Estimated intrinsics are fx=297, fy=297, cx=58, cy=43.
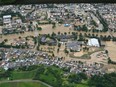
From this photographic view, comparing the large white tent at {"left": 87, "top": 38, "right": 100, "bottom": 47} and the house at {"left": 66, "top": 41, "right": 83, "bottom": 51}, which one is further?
the large white tent at {"left": 87, "top": 38, "right": 100, "bottom": 47}

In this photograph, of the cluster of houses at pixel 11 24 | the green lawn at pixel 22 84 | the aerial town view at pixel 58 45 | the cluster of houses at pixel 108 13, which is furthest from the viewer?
the cluster of houses at pixel 108 13

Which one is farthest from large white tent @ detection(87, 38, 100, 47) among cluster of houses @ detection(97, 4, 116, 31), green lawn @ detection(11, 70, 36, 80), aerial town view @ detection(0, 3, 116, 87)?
green lawn @ detection(11, 70, 36, 80)

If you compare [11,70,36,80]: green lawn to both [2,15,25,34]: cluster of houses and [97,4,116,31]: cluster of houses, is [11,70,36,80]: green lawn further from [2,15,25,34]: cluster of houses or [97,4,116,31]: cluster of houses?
[97,4,116,31]: cluster of houses

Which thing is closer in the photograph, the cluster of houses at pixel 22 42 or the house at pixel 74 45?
the house at pixel 74 45

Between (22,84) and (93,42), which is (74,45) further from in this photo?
(22,84)

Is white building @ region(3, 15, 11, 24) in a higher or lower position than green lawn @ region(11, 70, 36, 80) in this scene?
higher

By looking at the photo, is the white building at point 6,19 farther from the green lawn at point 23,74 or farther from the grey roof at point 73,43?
the green lawn at point 23,74

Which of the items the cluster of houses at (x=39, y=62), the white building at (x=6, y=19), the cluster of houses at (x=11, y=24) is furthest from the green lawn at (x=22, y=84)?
the white building at (x=6, y=19)

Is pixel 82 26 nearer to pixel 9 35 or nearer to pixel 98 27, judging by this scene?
pixel 98 27
